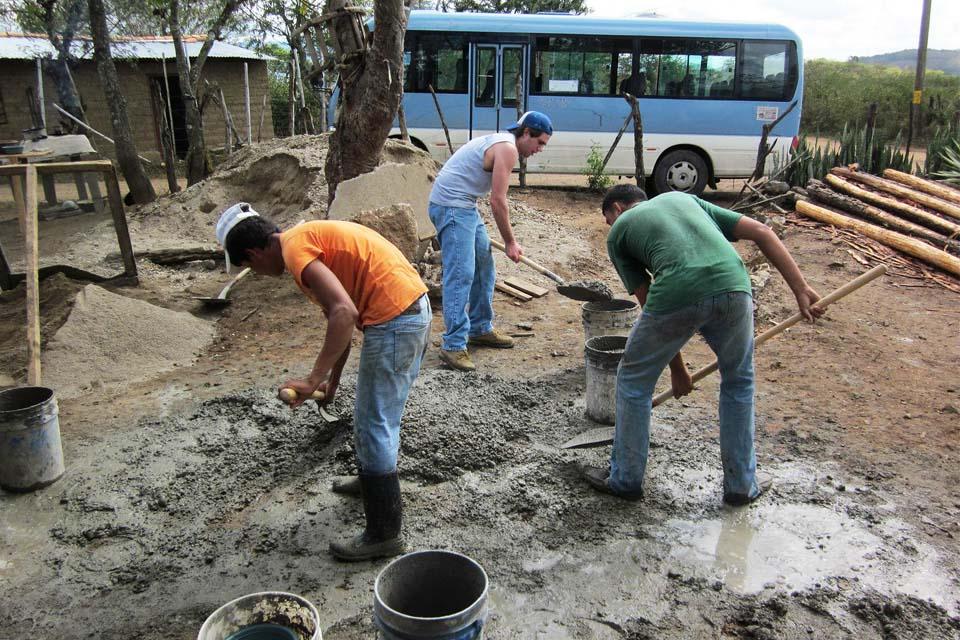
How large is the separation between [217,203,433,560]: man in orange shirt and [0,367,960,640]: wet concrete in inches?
14.4

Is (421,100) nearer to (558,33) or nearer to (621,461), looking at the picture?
(558,33)

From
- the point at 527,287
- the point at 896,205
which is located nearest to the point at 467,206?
the point at 527,287

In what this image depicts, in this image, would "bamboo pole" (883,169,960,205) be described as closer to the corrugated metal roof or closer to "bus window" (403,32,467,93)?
"bus window" (403,32,467,93)

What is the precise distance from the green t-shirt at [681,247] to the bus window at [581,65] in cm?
917

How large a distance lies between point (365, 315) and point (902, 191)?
9.24 metres

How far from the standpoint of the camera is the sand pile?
4.97 m

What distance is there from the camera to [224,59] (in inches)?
690

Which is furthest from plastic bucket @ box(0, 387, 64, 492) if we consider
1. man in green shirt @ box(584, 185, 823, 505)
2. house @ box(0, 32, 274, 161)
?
house @ box(0, 32, 274, 161)

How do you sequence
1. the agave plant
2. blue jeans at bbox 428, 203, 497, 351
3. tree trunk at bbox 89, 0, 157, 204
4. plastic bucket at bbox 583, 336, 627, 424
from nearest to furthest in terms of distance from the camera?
plastic bucket at bbox 583, 336, 627, 424 → blue jeans at bbox 428, 203, 497, 351 → the agave plant → tree trunk at bbox 89, 0, 157, 204

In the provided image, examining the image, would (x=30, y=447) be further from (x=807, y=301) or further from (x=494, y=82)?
(x=494, y=82)

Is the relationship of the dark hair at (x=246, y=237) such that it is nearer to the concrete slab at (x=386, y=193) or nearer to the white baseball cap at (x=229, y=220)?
the white baseball cap at (x=229, y=220)

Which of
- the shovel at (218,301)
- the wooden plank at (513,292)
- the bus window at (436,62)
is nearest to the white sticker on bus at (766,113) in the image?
the bus window at (436,62)

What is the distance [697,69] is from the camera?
11.6 metres

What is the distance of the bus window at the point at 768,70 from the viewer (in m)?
11.5
